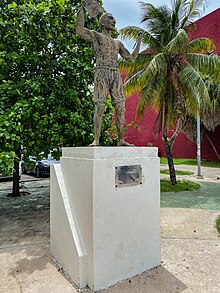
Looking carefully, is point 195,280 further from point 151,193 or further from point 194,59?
point 194,59

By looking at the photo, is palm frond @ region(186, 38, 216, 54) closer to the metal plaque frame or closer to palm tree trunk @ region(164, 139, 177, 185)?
palm tree trunk @ region(164, 139, 177, 185)

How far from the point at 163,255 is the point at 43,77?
4637 millimetres

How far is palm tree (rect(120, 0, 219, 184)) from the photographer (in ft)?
26.4

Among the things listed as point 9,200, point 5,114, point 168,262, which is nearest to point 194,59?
point 5,114

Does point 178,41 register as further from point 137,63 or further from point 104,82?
point 104,82

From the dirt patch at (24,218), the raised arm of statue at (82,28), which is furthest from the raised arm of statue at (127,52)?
the dirt patch at (24,218)

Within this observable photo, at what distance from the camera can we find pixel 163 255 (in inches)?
142

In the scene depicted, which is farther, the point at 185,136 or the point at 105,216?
the point at 185,136

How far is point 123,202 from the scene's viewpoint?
294cm

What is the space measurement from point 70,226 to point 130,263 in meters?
0.91

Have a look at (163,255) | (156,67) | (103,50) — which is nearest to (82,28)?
(103,50)

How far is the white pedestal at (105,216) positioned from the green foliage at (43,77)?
6.47 feet

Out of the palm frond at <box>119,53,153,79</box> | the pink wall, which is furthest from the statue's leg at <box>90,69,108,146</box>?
the pink wall

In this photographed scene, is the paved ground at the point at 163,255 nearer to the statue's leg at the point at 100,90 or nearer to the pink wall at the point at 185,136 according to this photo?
the statue's leg at the point at 100,90
